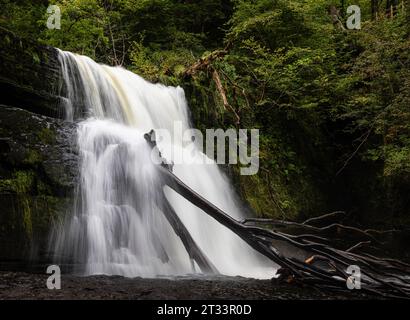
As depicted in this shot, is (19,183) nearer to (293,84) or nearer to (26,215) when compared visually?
(26,215)

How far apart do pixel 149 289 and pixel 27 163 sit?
89.2 inches

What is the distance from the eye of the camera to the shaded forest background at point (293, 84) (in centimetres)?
1040

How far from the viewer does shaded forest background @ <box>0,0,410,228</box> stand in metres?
10.4

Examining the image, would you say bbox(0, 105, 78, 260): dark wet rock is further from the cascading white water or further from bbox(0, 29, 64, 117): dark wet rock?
bbox(0, 29, 64, 117): dark wet rock

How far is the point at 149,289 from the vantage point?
3773mm

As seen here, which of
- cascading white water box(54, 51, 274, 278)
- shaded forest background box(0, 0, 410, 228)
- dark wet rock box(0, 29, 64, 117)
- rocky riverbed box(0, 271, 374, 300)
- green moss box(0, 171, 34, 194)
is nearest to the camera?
rocky riverbed box(0, 271, 374, 300)

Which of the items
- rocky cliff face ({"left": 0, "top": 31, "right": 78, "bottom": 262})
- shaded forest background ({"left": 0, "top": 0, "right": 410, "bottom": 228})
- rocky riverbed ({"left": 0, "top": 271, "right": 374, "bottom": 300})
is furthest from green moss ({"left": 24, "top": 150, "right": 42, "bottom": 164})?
shaded forest background ({"left": 0, "top": 0, "right": 410, "bottom": 228})

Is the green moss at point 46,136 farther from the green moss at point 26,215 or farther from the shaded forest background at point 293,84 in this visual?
the shaded forest background at point 293,84

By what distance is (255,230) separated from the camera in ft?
15.0

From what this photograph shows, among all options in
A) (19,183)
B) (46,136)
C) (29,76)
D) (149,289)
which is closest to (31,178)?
(19,183)

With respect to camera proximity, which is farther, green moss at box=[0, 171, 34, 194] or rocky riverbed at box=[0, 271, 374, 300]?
green moss at box=[0, 171, 34, 194]

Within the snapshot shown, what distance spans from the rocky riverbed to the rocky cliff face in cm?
49

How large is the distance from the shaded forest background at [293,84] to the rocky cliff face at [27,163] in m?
4.16
